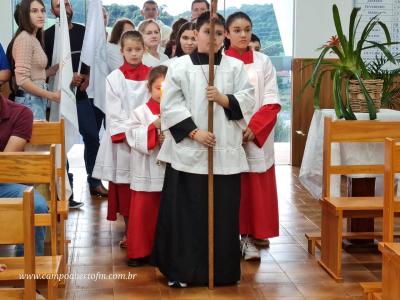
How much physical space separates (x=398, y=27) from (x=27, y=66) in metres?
4.33

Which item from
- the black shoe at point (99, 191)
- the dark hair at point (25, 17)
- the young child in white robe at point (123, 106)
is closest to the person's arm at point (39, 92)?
the dark hair at point (25, 17)

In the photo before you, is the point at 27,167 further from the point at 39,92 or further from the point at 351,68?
the point at 351,68

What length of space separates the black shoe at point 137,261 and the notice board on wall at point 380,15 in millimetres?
4404

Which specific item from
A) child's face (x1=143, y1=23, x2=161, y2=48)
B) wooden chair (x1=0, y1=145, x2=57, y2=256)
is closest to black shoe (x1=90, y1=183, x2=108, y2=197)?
child's face (x1=143, y1=23, x2=161, y2=48)

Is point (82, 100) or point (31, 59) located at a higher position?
point (31, 59)

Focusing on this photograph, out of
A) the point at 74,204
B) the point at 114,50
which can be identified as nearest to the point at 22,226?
the point at 74,204

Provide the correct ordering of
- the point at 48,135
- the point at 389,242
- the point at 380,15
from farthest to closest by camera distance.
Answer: the point at 380,15, the point at 48,135, the point at 389,242

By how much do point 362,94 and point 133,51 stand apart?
1472mm

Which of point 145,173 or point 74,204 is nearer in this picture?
point 145,173

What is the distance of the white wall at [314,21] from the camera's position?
792 cm

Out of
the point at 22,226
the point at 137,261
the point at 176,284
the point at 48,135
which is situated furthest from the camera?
the point at 137,261

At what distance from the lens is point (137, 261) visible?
4.43 m

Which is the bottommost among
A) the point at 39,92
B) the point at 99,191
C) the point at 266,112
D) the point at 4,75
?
the point at 99,191

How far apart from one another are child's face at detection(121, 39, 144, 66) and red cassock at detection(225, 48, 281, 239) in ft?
1.77
